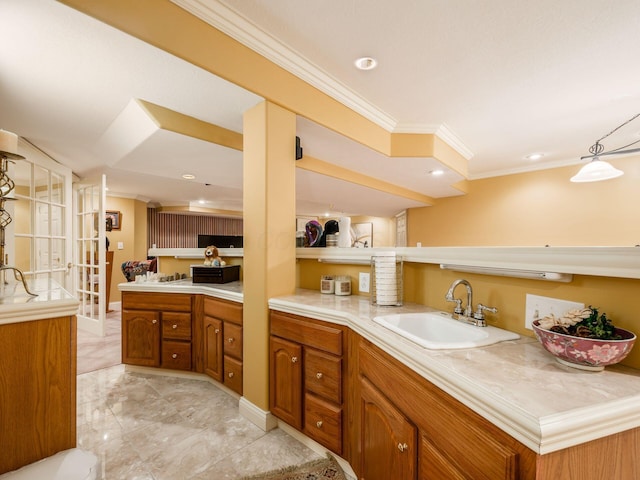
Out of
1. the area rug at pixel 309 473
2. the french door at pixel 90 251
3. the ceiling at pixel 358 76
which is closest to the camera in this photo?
the area rug at pixel 309 473

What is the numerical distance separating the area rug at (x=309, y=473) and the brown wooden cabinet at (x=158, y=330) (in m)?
1.31

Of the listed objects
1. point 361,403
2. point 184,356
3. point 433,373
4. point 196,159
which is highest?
point 196,159

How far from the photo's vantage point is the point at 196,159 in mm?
2861

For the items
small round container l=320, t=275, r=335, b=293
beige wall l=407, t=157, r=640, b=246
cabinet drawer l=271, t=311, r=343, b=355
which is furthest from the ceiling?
cabinet drawer l=271, t=311, r=343, b=355

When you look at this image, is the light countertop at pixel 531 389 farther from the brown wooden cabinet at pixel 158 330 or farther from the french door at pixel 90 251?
the french door at pixel 90 251

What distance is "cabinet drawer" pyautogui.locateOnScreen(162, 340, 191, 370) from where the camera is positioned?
238cm

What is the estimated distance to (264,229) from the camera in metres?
1.77

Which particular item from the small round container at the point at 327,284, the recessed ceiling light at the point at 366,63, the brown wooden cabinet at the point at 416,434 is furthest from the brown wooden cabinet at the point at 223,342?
the recessed ceiling light at the point at 366,63

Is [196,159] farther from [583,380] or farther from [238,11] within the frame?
[583,380]

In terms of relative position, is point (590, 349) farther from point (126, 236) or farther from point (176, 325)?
point (126, 236)

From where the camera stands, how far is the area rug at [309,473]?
1377 mm

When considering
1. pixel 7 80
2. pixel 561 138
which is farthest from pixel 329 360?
pixel 561 138

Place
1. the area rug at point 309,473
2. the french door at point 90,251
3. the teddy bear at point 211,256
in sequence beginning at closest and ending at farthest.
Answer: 1. the area rug at point 309,473
2. the teddy bear at point 211,256
3. the french door at point 90,251

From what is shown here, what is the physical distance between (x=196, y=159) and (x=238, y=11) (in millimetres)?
1627
